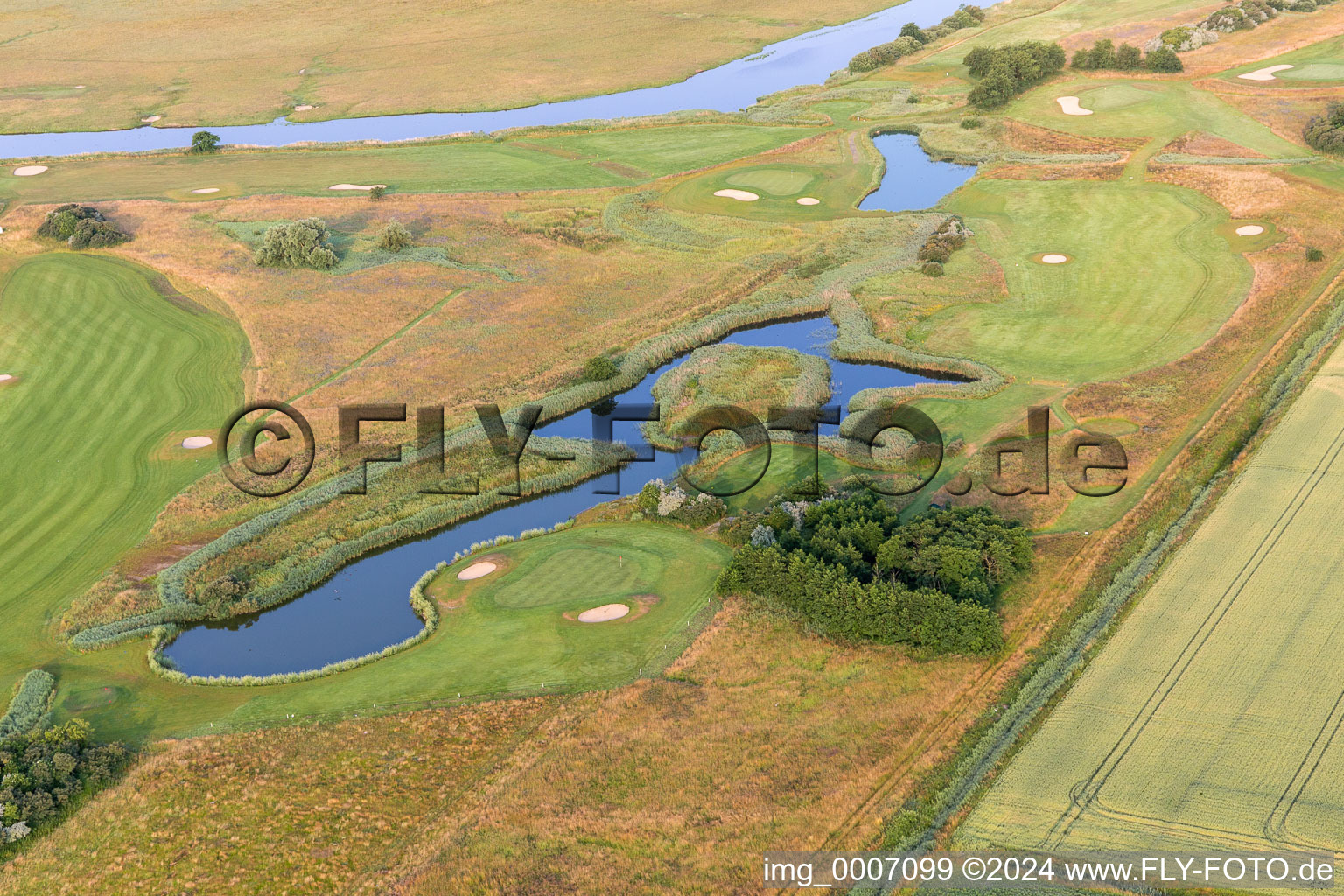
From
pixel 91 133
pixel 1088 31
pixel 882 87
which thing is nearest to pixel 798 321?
pixel 882 87

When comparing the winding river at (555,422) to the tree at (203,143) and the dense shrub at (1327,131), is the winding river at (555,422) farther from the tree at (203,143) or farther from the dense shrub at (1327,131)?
the dense shrub at (1327,131)

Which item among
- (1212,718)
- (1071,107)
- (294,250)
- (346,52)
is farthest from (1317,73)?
(346,52)

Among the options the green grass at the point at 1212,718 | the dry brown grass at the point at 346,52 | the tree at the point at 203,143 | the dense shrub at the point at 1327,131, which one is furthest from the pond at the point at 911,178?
the tree at the point at 203,143

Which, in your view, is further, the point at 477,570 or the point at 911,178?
the point at 911,178

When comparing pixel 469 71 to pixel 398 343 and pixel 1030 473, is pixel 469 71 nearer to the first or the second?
pixel 398 343

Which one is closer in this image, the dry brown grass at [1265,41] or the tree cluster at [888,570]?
the tree cluster at [888,570]

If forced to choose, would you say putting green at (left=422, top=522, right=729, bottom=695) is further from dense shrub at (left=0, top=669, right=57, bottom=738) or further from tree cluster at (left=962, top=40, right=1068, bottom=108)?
tree cluster at (left=962, top=40, right=1068, bottom=108)

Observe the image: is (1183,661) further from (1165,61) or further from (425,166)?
(1165,61)
